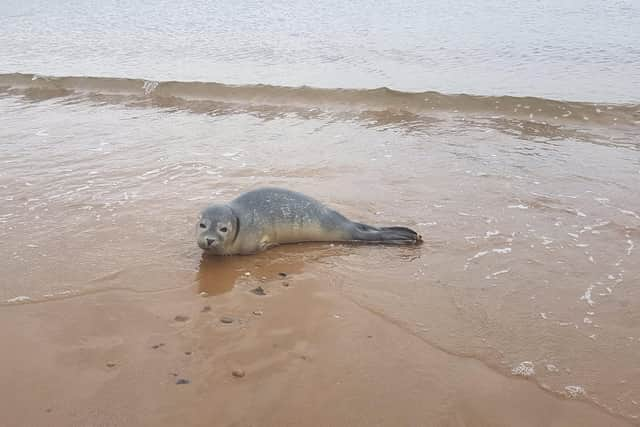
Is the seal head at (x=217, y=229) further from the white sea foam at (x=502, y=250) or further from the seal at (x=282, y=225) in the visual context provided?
the white sea foam at (x=502, y=250)

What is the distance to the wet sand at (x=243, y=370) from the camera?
9.14 ft

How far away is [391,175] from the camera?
660 cm

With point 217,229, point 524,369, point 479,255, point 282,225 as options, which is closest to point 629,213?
point 479,255

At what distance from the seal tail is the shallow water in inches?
7.3

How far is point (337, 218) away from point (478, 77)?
7.95m

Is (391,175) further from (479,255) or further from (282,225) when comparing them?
(479,255)

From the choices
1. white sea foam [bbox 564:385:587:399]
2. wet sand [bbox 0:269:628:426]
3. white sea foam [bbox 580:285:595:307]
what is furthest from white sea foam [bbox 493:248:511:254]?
white sea foam [bbox 564:385:587:399]

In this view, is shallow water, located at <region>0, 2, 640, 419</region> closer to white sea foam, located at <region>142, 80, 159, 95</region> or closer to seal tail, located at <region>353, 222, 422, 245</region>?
white sea foam, located at <region>142, 80, 159, 95</region>

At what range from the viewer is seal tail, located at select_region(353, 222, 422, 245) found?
15.7 ft

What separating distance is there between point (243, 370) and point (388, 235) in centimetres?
207

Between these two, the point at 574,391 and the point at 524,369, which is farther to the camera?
the point at 524,369

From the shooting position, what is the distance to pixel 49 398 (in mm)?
2891

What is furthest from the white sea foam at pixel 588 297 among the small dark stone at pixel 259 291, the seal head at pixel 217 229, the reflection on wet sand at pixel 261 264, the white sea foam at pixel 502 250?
the seal head at pixel 217 229

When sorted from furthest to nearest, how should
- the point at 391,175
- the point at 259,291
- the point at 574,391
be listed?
1. the point at 391,175
2. the point at 259,291
3. the point at 574,391
